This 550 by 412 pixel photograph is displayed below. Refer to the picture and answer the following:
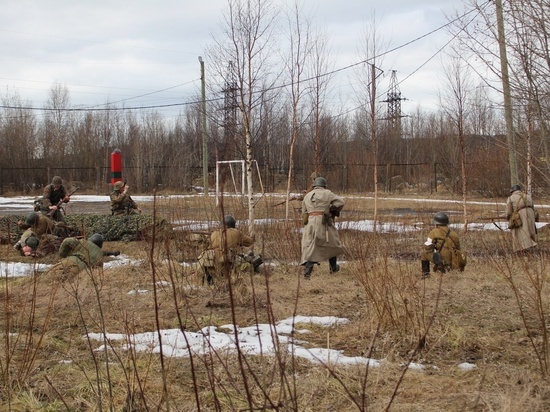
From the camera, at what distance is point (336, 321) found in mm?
4945

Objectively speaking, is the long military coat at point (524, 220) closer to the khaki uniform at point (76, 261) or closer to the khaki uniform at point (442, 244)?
the khaki uniform at point (442, 244)

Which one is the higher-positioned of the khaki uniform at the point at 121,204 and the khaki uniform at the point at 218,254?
the khaki uniform at the point at 121,204

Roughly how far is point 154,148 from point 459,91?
33618 mm

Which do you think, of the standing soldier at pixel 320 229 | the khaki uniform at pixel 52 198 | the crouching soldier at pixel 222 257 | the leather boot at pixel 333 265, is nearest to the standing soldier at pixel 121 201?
the khaki uniform at pixel 52 198

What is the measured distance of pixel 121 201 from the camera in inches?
514

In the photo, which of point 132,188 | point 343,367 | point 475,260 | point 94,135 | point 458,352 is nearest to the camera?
point 343,367

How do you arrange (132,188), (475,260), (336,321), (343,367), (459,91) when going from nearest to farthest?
(343,367), (336,321), (475,260), (459,91), (132,188)

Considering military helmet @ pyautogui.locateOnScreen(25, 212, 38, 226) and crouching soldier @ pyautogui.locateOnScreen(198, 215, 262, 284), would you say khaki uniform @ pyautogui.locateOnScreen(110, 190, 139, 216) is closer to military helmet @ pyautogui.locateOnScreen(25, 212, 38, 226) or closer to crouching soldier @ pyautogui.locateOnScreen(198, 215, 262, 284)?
military helmet @ pyautogui.locateOnScreen(25, 212, 38, 226)

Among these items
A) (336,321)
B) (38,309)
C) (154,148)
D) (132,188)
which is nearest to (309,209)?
(336,321)

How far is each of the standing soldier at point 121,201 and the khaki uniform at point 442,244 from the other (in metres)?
7.66

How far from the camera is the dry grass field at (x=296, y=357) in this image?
2812mm

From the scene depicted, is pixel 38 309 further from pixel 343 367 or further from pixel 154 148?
pixel 154 148

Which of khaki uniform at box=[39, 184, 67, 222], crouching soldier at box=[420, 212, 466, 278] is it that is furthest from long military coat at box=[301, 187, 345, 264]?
khaki uniform at box=[39, 184, 67, 222]

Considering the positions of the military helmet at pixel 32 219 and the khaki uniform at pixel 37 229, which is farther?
the khaki uniform at pixel 37 229
